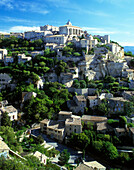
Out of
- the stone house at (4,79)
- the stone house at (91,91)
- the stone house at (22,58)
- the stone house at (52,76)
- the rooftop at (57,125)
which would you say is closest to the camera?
the rooftop at (57,125)

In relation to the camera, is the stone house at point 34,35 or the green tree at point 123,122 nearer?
the green tree at point 123,122

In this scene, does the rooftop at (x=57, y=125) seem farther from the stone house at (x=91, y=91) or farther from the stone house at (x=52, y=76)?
the stone house at (x=52, y=76)

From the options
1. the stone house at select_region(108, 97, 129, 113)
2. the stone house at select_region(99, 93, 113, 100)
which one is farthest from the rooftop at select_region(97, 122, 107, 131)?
the stone house at select_region(99, 93, 113, 100)

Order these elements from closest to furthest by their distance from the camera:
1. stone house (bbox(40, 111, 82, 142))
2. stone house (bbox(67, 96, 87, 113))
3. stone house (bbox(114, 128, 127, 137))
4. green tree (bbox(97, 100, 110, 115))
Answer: stone house (bbox(114, 128, 127, 137)), stone house (bbox(40, 111, 82, 142)), green tree (bbox(97, 100, 110, 115)), stone house (bbox(67, 96, 87, 113))

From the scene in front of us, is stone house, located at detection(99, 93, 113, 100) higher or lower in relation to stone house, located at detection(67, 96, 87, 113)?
higher

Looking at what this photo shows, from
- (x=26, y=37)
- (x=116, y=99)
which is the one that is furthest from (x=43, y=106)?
(x=26, y=37)

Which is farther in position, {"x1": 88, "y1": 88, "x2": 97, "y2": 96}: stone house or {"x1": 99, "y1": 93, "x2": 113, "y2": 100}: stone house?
{"x1": 88, "y1": 88, "x2": 97, "y2": 96}: stone house

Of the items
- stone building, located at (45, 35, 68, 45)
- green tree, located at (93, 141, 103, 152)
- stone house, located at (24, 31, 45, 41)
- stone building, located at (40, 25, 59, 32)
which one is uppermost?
stone building, located at (40, 25, 59, 32)

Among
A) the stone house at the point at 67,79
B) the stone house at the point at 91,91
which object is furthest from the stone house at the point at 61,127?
the stone house at the point at 67,79

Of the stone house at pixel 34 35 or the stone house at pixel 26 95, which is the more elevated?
the stone house at pixel 34 35

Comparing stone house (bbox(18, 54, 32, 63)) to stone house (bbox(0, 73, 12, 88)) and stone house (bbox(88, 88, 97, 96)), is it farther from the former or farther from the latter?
stone house (bbox(88, 88, 97, 96))

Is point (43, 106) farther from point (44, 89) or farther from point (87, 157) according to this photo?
point (87, 157)
